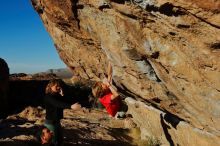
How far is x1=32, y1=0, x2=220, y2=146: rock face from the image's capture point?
20.0 ft

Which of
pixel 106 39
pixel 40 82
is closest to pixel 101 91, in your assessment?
pixel 106 39

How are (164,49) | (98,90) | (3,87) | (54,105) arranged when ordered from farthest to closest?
(3,87), (98,90), (54,105), (164,49)

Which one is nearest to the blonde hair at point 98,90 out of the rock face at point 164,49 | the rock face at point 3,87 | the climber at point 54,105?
the rock face at point 164,49

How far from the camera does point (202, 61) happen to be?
6656mm

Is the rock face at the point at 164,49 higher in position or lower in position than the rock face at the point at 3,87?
higher

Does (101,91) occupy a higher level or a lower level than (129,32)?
lower

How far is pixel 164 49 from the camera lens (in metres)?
7.38

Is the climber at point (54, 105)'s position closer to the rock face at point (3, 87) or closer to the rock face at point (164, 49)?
the rock face at point (164, 49)

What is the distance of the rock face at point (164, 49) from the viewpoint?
20.0 ft

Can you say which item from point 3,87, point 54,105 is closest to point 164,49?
point 54,105

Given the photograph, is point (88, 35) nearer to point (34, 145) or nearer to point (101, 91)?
point (101, 91)

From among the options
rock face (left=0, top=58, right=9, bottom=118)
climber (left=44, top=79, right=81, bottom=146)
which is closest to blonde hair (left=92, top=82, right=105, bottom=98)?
climber (left=44, top=79, right=81, bottom=146)

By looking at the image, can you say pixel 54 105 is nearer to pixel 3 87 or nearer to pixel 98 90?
pixel 98 90

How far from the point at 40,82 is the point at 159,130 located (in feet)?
65.0
